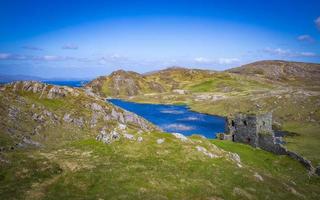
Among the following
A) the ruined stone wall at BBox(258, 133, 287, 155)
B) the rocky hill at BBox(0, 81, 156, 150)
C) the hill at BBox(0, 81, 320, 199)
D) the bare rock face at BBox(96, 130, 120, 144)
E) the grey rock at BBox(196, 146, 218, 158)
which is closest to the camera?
the hill at BBox(0, 81, 320, 199)

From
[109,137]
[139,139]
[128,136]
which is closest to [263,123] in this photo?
[139,139]

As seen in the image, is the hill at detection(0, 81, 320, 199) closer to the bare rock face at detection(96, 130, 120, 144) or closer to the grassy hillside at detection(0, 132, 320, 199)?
the grassy hillside at detection(0, 132, 320, 199)

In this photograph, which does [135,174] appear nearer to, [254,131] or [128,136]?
[128,136]

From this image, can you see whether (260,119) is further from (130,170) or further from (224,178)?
(130,170)

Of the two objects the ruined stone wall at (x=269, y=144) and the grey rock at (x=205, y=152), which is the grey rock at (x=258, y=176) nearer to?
the grey rock at (x=205, y=152)

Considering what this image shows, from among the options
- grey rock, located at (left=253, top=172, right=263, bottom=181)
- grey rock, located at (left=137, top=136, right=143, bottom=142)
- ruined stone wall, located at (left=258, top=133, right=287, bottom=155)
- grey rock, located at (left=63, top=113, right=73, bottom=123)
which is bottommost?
ruined stone wall, located at (left=258, top=133, right=287, bottom=155)

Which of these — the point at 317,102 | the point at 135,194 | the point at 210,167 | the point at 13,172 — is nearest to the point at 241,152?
the point at 210,167

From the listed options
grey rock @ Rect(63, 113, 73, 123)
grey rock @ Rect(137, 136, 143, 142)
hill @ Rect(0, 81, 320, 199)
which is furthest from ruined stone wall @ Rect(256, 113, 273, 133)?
grey rock @ Rect(63, 113, 73, 123)

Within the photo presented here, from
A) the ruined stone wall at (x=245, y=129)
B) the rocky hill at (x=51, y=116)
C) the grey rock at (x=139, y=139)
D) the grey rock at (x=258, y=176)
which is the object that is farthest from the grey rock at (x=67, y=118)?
the grey rock at (x=258, y=176)
